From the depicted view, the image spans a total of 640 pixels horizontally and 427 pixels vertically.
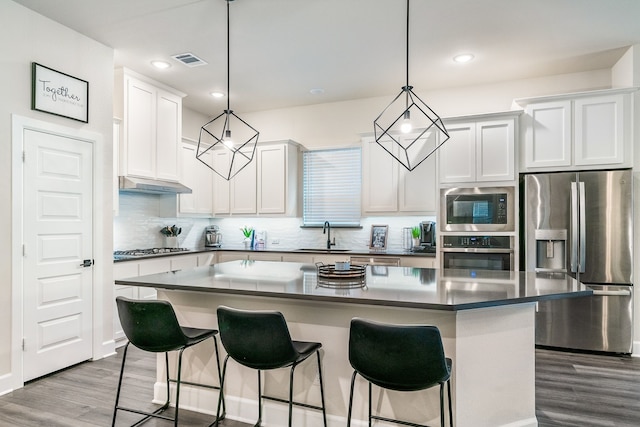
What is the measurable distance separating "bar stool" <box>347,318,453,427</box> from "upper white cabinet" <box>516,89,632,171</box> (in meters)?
3.11

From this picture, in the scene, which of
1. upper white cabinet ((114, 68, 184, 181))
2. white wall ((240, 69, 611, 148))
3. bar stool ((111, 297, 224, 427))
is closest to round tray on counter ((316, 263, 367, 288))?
bar stool ((111, 297, 224, 427))

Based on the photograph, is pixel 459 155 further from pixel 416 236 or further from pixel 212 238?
pixel 212 238

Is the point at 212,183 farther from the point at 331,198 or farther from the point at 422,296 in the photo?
the point at 422,296

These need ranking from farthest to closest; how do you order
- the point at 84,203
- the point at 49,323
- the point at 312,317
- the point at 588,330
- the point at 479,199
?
1. the point at 479,199
2. the point at 588,330
3. the point at 84,203
4. the point at 49,323
5. the point at 312,317

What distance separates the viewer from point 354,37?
3576 millimetres

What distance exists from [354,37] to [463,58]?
4.04ft

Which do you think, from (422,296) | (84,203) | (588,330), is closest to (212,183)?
(84,203)

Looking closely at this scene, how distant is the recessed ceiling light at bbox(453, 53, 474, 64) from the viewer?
3951 millimetres

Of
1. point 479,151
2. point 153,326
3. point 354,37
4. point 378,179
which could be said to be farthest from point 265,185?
point 153,326

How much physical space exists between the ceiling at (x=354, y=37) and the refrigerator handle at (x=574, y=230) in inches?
54.5

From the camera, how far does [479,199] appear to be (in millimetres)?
4230

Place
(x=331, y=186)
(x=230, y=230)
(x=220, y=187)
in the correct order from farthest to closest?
(x=230, y=230), (x=220, y=187), (x=331, y=186)

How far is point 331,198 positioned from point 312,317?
3.32 m

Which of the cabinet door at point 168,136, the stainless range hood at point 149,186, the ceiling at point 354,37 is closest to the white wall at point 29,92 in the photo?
the ceiling at point 354,37
